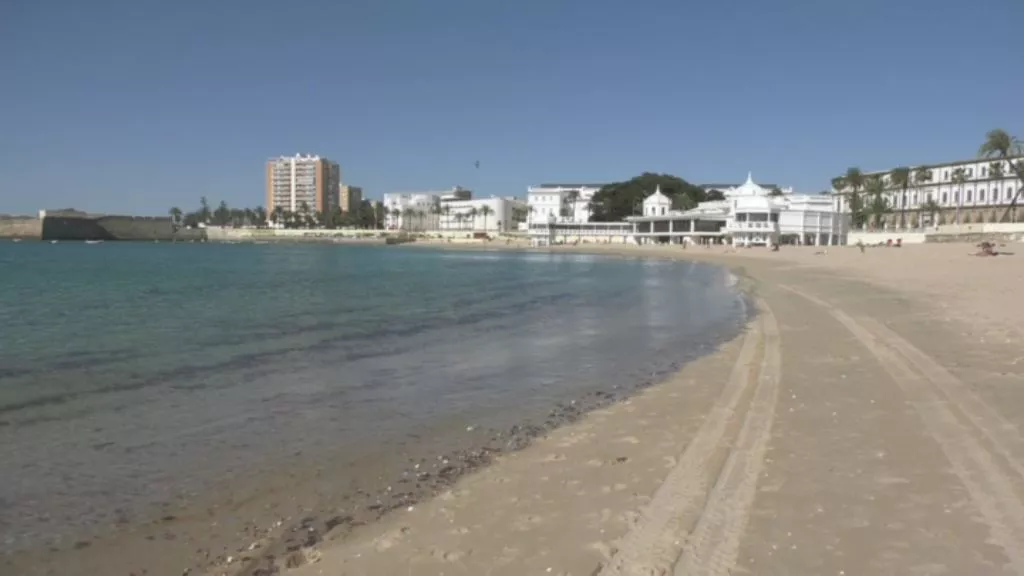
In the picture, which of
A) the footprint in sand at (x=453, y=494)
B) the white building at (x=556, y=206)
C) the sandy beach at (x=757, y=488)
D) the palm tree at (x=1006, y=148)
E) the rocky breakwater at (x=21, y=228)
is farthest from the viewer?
the rocky breakwater at (x=21, y=228)

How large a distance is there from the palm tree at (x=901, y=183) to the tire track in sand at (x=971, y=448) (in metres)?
124

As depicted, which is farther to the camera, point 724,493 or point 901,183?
point 901,183

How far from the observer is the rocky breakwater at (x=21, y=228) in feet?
630

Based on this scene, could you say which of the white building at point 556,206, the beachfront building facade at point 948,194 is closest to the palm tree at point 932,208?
the beachfront building facade at point 948,194

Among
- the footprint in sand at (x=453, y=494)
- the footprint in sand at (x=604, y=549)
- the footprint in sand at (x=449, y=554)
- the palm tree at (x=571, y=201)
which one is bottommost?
the footprint in sand at (x=453, y=494)

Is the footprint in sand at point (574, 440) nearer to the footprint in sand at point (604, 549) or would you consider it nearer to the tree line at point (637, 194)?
the footprint in sand at point (604, 549)

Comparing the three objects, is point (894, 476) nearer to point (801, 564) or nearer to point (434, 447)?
point (801, 564)

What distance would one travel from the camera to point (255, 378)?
1257 cm

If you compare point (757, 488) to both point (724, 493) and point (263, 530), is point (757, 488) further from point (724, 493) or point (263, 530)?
point (263, 530)

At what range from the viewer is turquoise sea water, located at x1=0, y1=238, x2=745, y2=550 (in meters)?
7.17

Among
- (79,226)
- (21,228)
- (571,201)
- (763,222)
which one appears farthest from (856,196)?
(21,228)

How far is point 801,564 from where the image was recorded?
4547 millimetres

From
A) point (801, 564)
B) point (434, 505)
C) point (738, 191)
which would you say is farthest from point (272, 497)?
point (738, 191)

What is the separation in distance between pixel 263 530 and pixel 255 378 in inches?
290
